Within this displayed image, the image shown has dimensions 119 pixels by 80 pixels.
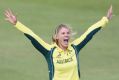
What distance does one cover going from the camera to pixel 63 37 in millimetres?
10125

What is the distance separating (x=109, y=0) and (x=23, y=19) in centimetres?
399

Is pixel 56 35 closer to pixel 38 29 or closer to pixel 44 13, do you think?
pixel 38 29

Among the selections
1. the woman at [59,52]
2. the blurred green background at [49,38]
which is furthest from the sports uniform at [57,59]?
the blurred green background at [49,38]

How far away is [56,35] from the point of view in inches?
406

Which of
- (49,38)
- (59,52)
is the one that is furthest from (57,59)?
(49,38)

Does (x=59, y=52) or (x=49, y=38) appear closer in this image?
(x=59, y=52)

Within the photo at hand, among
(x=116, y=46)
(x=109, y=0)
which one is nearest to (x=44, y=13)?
(x=109, y=0)

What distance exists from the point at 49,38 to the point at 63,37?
831 centimetres

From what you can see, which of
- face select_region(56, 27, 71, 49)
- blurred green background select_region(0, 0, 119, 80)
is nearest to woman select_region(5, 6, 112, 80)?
face select_region(56, 27, 71, 49)

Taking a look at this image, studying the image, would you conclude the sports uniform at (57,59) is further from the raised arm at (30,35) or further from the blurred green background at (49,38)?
the blurred green background at (49,38)

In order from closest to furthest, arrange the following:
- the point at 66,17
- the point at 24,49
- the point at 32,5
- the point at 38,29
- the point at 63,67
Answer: the point at 63,67 → the point at 24,49 → the point at 38,29 → the point at 66,17 → the point at 32,5

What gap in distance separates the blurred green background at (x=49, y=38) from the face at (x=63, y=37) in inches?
183

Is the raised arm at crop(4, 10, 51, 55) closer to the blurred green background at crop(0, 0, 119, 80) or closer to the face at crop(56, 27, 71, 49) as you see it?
the face at crop(56, 27, 71, 49)

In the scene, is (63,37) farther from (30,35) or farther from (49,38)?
(49,38)
